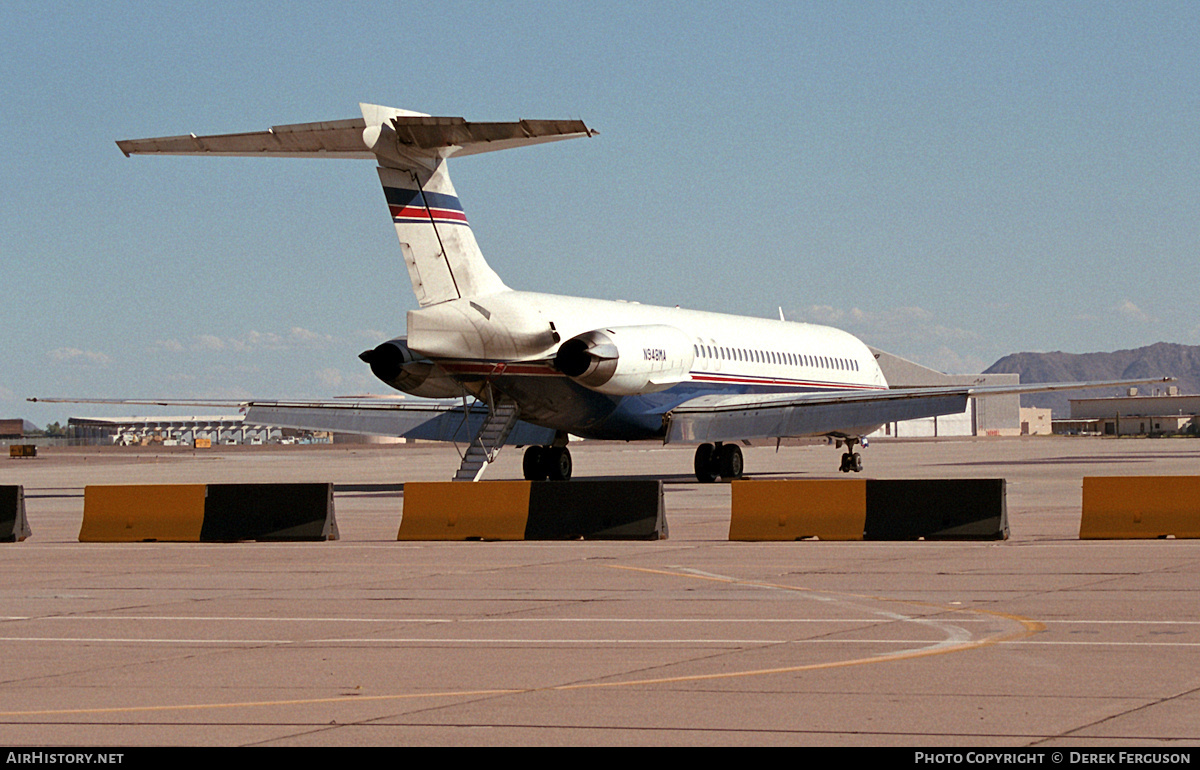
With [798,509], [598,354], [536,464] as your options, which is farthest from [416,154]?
[798,509]

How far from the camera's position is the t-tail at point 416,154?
26.1m

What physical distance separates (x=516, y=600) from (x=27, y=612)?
14.2ft

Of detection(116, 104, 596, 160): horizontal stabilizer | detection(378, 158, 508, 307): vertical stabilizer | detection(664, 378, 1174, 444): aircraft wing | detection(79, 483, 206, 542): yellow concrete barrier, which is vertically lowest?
detection(79, 483, 206, 542): yellow concrete barrier

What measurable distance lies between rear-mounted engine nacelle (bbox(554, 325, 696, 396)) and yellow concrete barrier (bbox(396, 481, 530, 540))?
30.7 ft

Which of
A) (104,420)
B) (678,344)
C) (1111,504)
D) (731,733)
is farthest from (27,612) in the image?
(104,420)

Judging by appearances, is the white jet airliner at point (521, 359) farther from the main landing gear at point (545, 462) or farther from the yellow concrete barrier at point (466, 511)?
the yellow concrete barrier at point (466, 511)

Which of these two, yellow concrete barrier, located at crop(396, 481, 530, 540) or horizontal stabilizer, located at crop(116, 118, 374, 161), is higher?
horizontal stabilizer, located at crop(116, 118, 374, 161)

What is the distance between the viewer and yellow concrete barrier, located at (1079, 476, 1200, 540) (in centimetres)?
1830

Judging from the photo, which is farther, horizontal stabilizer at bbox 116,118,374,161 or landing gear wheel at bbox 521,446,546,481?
landing gear wheel at bbox 521,446,546,481

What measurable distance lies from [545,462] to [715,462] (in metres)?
4.90

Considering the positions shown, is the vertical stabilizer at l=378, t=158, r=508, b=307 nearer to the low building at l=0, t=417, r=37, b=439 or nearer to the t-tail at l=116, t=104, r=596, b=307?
the t-tail at l=116, t=104, r=596, b=307

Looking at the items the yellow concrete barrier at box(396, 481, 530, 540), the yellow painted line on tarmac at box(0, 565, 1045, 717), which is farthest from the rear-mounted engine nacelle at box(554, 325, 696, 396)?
the yellow painted line on tarmac at box(0, 565, 1045, 717)

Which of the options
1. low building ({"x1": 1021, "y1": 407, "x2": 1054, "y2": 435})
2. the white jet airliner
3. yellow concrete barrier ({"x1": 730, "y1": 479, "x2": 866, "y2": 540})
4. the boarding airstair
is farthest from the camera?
low building ({"x1": 1021, "y1": 407, "x2": 1054, "y2": 435})

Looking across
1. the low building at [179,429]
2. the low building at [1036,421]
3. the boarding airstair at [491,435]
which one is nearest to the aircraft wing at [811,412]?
the boarding airstair at [491,435]
